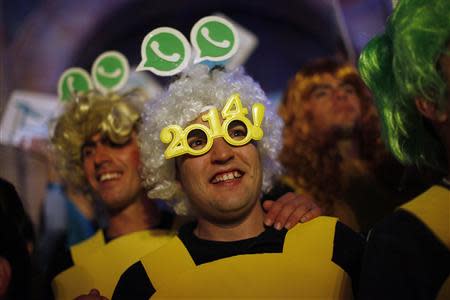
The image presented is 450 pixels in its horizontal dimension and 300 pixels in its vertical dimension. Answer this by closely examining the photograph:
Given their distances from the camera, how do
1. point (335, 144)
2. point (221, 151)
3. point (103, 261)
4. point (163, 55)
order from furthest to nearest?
point (335, 144), point (103, 261), point (163, 55), point (221, 151)

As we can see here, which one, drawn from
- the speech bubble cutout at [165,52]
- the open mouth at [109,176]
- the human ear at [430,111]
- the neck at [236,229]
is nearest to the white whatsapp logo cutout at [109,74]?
the open mouth at [109,176]

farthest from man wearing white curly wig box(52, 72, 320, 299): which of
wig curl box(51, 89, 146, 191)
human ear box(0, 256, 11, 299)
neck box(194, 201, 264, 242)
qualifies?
neck box(194, 201, 264, 242)

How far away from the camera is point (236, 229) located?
76.0 inches

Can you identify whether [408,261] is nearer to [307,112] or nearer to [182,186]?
[182,186]

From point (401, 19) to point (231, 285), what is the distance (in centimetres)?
92

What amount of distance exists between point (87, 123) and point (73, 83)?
0.25m

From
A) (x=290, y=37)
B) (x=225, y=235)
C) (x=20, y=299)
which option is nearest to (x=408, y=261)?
(x=225, y=235)

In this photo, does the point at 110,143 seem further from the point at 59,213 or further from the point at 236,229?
the point at 59,213

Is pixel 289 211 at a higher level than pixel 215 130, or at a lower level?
lower

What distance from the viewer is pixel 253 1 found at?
16.5 ft

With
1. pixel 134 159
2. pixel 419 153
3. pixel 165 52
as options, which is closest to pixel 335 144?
pixel 134 159

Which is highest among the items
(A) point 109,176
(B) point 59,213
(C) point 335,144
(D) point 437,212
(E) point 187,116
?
(E) point 187,116

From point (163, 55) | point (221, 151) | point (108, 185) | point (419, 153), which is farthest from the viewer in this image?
point (108, 185)

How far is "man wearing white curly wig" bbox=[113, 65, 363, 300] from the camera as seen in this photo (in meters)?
1.76
